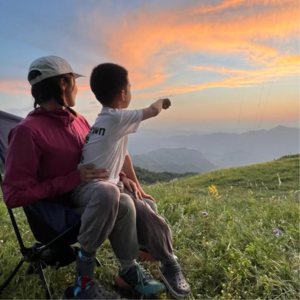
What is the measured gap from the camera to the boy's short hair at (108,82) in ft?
7.39

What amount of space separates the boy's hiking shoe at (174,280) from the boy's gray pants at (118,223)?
0.21 feet

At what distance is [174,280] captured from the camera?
2.21 metres

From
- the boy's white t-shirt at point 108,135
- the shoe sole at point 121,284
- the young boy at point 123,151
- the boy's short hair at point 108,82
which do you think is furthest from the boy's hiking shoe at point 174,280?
the boy's short hair at point 108,82

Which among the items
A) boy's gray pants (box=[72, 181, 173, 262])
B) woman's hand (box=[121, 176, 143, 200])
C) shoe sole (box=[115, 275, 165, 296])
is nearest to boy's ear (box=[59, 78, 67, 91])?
boy's gray pants (box=[72, 181, 173, 262])

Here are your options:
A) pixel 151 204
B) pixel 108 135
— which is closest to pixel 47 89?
pixel 108 135

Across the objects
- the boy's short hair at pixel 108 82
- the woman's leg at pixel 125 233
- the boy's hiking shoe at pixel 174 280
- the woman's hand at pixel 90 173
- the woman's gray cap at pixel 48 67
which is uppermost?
the woman's gray cap at pixel 48 67

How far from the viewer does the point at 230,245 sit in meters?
2.74

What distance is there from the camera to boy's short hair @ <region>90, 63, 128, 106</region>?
7.39 feet

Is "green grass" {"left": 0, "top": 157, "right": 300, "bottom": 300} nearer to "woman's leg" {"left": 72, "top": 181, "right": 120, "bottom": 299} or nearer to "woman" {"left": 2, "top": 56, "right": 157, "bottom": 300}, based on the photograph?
"woman's leg" {"left": 72, "top": 181, "right": 120, "bottom": 299}

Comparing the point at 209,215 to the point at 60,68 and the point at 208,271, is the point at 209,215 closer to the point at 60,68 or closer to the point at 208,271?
the point at 208,271

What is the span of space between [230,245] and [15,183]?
1.78 metres

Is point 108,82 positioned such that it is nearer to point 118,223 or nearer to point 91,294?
point 118,223

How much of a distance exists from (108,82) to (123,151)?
0.49 m

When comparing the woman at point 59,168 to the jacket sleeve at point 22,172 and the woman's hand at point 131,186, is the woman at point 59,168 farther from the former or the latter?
the woman's hand at point 131,186
